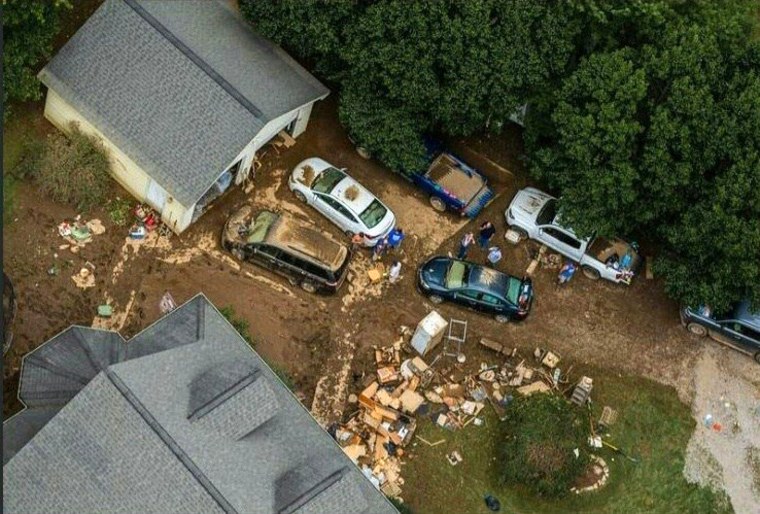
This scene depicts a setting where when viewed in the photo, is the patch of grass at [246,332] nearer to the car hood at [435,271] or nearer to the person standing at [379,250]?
the person standing at [379,250]

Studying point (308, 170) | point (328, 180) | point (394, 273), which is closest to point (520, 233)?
point (394, 273)

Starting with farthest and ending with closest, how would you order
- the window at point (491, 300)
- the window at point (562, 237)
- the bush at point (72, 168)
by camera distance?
1. the window at point (562, 237)
2. the window at point (491, 300)
3. the bush at point (72, 168)

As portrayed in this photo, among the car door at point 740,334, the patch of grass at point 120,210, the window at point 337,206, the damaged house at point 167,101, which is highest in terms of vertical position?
the damaged house at point 167,101

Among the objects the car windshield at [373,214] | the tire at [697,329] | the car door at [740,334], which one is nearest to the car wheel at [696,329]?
the tire at [697,329]

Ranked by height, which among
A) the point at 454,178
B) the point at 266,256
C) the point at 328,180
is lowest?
the point at 266,256

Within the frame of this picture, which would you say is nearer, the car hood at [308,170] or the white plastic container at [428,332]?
the white plastic container at [428,332]

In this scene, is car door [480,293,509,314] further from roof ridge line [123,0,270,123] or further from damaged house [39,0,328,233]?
roof ridge line [123,0,270,123]

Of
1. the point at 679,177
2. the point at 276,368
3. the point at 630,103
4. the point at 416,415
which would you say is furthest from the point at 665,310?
the point at 276,368

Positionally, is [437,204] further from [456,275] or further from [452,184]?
[456,275]
